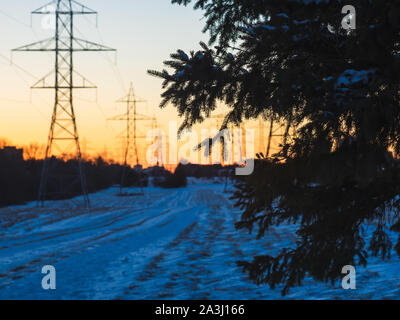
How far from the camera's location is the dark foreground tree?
2381mm

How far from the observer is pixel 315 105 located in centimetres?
288

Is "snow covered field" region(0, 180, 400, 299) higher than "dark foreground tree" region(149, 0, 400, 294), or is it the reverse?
"dark foreground tree" region(149, 0, 400, 294)

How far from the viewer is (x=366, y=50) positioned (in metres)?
2.30

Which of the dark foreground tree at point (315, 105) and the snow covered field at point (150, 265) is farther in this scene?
the snow covered field at point (150, 265)

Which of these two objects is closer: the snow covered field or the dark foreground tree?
the dark foreground tree

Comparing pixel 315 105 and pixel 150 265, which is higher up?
pixel 315 105

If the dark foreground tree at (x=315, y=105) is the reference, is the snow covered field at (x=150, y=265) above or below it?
below

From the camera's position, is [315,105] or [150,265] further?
[150,265]

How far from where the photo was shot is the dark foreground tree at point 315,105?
238cm

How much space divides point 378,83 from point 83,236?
35.5ft
